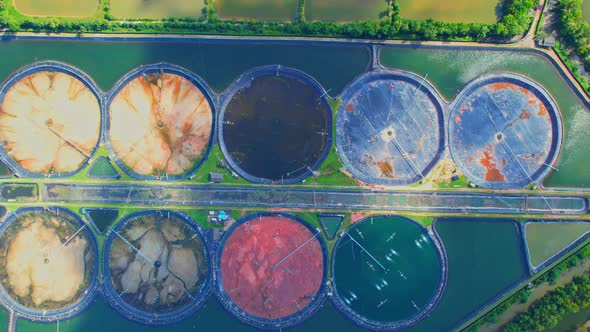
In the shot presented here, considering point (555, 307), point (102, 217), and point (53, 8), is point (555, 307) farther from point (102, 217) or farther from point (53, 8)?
point (53, 8)

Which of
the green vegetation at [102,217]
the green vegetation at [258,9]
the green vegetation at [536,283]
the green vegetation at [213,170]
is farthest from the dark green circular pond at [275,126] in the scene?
the green vegetation at [536,283]

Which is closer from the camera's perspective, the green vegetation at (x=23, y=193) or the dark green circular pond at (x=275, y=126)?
the dark green circular pond at (x=275, y=126)

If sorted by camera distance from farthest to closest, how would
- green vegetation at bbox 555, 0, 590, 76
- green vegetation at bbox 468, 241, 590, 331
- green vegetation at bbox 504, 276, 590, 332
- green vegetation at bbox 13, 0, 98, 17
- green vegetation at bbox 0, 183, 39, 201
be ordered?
1. green vegetation at bbox 13, 0, 98, 17
2. green vegetation at bbox 0, 183, 39, 201
3. green vegetation at bbox 555, 0, 590, 76
4. green vegetation at bbox 468, 241, 590, 331
5. green vegetation at bbox 504, 276, 590, 332

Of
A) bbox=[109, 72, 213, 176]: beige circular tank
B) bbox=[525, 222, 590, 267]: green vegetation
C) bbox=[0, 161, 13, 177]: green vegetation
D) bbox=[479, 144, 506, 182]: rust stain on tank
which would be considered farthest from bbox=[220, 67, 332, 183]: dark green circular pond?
bbox=[525, 222, 590, 267]: green vegetation

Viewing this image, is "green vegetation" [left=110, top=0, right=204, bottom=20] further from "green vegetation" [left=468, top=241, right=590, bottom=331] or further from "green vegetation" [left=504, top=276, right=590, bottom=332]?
"green vegetation" [left=504, top=276, right=590, bottom=332]

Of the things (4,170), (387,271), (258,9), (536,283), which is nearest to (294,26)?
(258,9)

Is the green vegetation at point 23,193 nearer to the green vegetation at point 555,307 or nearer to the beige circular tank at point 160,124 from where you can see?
the beige circular tank at point 160,124
